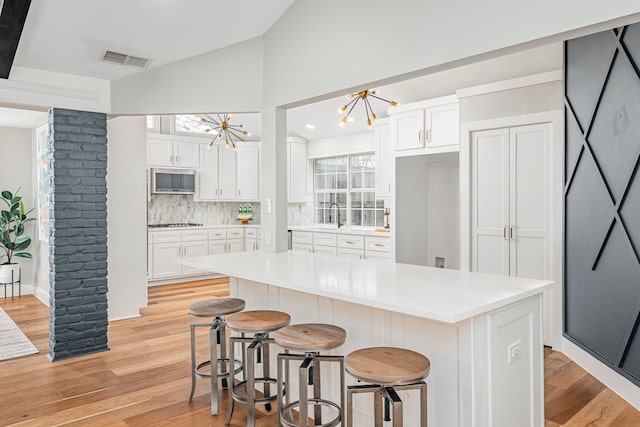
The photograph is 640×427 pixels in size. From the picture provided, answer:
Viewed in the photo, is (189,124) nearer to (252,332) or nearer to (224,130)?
(224,130)

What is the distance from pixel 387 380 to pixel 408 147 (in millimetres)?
3736

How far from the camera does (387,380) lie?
1729 millimetres

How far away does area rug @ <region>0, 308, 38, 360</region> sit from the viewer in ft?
12.9

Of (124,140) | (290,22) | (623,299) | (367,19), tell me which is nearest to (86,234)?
(124,140)

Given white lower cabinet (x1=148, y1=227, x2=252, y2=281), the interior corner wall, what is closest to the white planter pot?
white lower cabinet (x1=148, y1=227, x2=252, y2=281)

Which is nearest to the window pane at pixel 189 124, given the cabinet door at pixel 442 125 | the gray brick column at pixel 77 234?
the gray brick column at pixel 77 234

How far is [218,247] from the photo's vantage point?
753 cm

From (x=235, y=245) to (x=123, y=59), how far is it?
15.0 feet

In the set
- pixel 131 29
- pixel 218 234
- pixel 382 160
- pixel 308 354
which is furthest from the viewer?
pixel 218 234

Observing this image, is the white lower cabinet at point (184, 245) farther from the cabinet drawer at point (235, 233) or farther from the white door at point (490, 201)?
the white door at point (490, 201)

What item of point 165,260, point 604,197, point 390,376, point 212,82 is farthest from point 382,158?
point 390,376

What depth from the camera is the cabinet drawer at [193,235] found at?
7119mm

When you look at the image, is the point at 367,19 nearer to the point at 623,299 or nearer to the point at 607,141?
the point at 607,141

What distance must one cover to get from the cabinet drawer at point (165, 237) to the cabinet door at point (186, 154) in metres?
1.18
